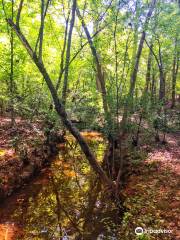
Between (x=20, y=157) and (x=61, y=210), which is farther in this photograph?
(x=20, y=157)

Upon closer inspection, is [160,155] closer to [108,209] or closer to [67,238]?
[108,209]

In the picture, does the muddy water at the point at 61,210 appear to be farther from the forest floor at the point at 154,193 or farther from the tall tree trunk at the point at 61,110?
the tall tree trunk at the point at 61,110

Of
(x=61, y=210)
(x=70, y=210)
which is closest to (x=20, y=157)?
(x=61, y=210)

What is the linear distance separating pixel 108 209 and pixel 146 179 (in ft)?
9.33

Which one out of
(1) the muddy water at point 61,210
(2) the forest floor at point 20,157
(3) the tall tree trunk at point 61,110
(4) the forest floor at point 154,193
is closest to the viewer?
(4) the forest floor at point 154,193

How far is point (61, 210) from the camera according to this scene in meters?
8.87

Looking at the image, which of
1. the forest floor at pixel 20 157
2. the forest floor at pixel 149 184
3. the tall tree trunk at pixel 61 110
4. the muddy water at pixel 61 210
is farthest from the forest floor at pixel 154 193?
the forest floor at pixel 20 157

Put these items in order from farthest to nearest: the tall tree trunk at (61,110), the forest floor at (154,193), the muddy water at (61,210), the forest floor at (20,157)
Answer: the forest floor at (20,157) → the tall tree trunk at (61,110) → the muddy water at (61,210) → the forest floor at (154,193)

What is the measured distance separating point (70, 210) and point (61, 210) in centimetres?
34

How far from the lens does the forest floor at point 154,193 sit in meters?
7.27

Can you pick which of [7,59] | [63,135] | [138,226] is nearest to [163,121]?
[63,135]

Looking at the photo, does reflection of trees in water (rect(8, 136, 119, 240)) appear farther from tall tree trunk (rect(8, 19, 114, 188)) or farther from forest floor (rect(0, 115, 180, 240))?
tall tree trunk (rect(8, 19, 114, 188))

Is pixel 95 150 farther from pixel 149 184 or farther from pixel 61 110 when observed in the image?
pixel 61 110

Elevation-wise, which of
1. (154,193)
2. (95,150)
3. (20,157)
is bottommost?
(154,193)
